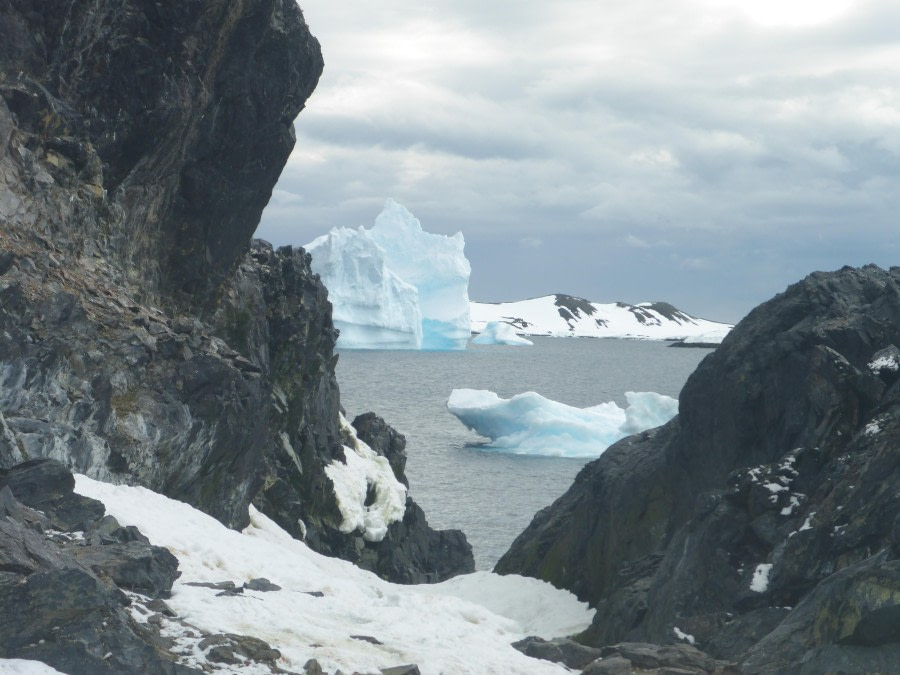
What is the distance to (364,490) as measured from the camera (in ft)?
123

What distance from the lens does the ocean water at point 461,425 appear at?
→ 157 ft

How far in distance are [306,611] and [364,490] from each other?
2461 centimetres

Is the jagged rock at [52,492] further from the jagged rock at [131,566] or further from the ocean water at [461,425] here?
the ocean water at [461,425]

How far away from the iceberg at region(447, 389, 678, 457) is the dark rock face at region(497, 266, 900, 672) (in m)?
31.8

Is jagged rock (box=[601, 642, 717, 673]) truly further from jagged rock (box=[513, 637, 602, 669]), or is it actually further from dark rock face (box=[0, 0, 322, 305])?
dark rock face (box=[0, 0, 322, 305])

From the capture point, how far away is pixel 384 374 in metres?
121

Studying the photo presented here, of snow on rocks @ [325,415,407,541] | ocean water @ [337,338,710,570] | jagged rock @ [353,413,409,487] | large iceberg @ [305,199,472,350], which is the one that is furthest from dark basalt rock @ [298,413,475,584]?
large iceberg @ [305,199,472,350]

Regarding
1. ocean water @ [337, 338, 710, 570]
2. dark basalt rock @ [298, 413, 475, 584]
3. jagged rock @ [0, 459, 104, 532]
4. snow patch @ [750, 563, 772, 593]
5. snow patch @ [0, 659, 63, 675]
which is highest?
jagged rock @ [0, 459, 104, 532]

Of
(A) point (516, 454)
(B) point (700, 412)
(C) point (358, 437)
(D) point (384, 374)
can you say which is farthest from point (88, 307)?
(D) point (384, 374)

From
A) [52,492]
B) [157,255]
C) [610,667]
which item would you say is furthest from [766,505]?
[157,255]

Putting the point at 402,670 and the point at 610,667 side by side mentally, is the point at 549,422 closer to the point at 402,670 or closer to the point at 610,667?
the point at 610,667

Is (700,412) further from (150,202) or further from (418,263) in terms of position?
(418,263)

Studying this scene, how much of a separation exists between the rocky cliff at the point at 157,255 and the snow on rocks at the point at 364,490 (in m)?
0.85

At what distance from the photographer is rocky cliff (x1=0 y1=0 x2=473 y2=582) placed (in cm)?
1809
